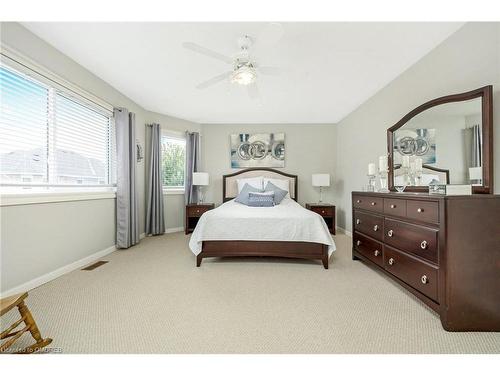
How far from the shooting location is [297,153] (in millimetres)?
5418

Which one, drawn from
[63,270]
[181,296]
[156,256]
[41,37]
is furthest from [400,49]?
[63,270]

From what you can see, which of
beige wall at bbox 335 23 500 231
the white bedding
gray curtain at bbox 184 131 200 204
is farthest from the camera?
gray curtain at bbox 184 131 200 204

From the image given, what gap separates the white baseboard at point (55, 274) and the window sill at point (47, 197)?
31.0 inches

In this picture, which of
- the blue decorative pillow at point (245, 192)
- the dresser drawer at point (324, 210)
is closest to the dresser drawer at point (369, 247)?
the dresser drawer at point (324, 210)

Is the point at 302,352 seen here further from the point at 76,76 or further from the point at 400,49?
the point at 76,76

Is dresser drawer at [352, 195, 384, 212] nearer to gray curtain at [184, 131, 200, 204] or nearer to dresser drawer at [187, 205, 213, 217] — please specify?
dresser drawer at [187, 205, 213, 217]

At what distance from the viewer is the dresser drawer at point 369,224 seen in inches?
96.0

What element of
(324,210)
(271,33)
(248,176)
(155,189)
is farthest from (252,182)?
(271,33)

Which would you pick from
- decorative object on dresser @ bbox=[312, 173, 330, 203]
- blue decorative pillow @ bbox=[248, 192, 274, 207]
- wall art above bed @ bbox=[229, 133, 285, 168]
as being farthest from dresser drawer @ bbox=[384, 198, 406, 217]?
wall art above bed @ bbox=[229, 133, 285, 168]

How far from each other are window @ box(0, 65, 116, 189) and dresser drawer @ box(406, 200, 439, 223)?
145 inches

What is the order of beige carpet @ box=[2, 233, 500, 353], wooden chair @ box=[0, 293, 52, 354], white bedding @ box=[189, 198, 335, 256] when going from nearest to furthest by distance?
wooden chair @ box=[0, 293, 52, 354] < beige carpet @ box=[2, 233, 500, 353] < white bedding @ box=[189, 198, 335, 256]

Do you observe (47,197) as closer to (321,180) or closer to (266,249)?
(266,249)

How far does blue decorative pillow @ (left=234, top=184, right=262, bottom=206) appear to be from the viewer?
430 centimetres

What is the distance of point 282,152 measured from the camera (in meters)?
5.38
